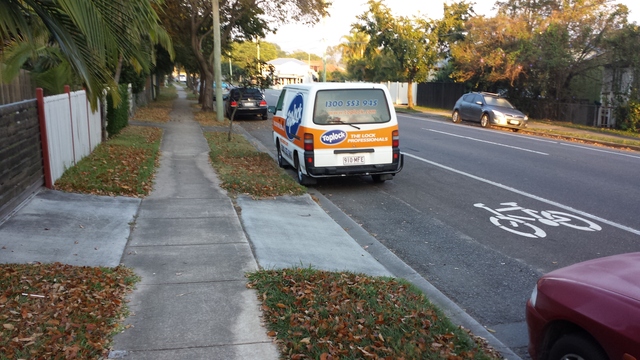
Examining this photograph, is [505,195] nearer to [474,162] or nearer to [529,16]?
[474,162]

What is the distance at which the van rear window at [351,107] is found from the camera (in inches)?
415

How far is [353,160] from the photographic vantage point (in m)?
10.6

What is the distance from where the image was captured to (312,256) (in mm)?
6566

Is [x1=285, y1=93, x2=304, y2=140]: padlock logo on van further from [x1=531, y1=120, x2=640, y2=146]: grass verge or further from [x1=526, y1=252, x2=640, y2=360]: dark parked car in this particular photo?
[x1=531, y1=120, x2=640, y2=146]: grass verge

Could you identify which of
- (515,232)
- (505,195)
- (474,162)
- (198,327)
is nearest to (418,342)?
(198,327)

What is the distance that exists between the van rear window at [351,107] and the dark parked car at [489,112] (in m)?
15.3

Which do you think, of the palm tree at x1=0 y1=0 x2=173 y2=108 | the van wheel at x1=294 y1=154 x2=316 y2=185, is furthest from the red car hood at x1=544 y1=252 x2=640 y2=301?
the van wheel at x1=294 y1=154 x2=316 y2=185

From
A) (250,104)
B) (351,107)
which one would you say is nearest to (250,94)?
(250,104)

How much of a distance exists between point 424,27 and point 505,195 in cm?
3250

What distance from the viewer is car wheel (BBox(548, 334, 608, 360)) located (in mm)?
3271

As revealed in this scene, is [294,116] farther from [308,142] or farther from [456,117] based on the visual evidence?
[456,117]

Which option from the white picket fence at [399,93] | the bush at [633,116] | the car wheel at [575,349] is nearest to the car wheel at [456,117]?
the bush at [633,116]

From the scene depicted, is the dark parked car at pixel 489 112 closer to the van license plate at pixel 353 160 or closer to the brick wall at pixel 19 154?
the van license plate at pixel 353 160

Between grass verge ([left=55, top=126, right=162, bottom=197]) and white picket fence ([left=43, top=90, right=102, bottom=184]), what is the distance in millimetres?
180
